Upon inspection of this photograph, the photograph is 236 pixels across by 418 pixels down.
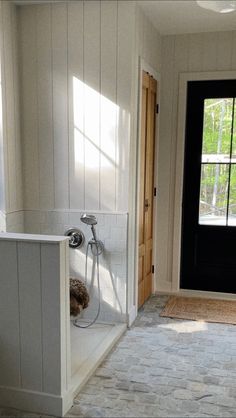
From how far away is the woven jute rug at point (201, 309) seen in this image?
3.38 meters

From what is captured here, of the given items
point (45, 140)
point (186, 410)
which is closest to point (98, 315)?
point (186, 410)

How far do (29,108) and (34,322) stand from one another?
1.80 metres

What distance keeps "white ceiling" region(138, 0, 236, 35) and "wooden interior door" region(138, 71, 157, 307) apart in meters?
0.45

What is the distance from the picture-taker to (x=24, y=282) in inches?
81.4

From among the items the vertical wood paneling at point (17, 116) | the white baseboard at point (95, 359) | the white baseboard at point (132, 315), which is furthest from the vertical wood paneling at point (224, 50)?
the white baseboard at point (95, 359)

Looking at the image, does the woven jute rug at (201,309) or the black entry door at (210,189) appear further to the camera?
the black entry door at (210,189)

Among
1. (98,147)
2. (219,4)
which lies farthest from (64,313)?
(219,4)

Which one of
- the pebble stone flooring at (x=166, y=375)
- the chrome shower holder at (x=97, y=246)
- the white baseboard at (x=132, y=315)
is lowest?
the pebble stone flooring at (x=166, y=375)

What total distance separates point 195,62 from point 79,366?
2.82 meters

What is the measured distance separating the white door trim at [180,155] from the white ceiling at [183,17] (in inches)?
15.3

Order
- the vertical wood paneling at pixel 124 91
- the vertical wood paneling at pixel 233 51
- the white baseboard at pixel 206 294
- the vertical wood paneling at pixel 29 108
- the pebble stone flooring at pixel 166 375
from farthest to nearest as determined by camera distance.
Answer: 1. the white baseboard at pixel 206 294
2. the vertical wood paneling at pixel 233 51
3. the vertical wood paneling at pixel 29 108
4. the vertical wood paneling at pixel 124 91
5. the pebble stone flooring at pixel 166 375

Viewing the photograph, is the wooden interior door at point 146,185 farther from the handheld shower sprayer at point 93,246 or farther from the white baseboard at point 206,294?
the handheld shower sprayer at point 93,246

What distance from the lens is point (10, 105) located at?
3.05 m

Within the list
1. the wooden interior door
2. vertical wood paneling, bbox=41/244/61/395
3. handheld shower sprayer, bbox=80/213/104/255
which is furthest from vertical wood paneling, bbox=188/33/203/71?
vertical wood paneling, bbox=41/244/61/395
